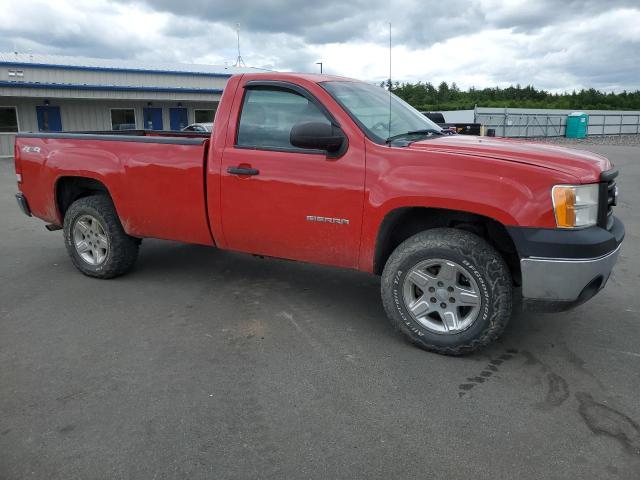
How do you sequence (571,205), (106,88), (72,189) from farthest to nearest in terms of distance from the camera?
(106,88), (72,189), (571,205)

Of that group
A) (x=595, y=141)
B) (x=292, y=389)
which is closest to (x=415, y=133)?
(x=292, y=389)

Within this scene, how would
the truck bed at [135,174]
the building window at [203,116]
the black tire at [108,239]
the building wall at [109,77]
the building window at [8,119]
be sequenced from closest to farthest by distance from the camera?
the truck bed at [135,174] → the black tire at [108,239] → the building window at [8,119] → the building wall at [109,77] → the building window at [203,116]

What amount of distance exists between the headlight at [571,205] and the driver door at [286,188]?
128 centimetres

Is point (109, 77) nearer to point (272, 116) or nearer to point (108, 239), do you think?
point (108, 239)

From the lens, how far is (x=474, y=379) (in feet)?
11.1

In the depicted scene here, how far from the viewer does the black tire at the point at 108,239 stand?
522 centimetres

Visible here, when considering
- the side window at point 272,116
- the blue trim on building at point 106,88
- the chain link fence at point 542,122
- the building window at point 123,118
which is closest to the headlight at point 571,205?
the side window at point 272,116

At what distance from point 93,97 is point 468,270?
25.2m

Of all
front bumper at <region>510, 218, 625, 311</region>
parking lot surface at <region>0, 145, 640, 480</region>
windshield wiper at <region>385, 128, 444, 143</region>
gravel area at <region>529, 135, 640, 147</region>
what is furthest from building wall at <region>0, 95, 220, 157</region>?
front bumper at <region>510, 218, 625, 311</region>

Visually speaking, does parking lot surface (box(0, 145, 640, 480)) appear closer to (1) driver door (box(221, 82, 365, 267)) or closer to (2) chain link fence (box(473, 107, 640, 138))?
(1) driver door (box(221, 82, 365, 267))

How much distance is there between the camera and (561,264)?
10.7 feet

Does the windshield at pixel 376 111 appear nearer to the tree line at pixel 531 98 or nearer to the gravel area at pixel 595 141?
the gravel area at pixel 595 141

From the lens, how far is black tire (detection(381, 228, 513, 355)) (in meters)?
3.50

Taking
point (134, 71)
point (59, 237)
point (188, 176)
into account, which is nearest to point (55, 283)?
point (188, 176)
